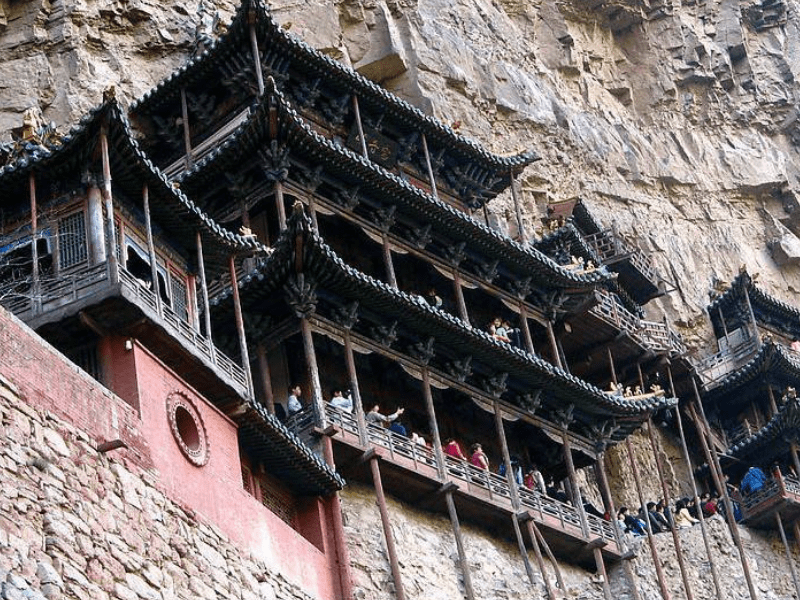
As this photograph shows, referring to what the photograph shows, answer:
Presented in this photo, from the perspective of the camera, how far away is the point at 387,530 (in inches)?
915

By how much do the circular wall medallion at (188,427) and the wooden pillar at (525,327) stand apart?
12081mm

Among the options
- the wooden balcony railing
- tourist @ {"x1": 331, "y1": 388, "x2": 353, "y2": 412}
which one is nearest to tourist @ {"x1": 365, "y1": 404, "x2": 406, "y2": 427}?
the wooden balcony railing

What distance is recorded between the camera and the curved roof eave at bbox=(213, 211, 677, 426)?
24281 millimetres

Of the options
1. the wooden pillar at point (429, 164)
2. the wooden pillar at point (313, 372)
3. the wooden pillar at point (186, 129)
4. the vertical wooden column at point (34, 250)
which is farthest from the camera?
the wooden pillar at point (429, 164)

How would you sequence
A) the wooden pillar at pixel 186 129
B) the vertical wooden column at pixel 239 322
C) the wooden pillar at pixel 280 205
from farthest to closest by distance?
the wooden pillar at pixel 186 129
the wooden pillar at pixel 280 205
the vertical wooden column at pixel 239 322

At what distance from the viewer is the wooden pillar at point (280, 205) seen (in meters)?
26.8

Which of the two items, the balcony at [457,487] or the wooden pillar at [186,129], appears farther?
the wooden pillar at [186,129]

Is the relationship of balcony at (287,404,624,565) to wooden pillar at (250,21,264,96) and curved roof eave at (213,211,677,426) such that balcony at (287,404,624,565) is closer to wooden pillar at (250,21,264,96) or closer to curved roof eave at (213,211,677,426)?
curved roof eave at (213,211,677,426)

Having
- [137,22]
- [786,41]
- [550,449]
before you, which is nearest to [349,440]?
[550,449]

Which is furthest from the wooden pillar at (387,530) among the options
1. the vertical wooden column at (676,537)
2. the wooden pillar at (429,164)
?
the wooden pillar at (429,164)

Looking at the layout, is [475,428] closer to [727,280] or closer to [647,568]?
[647,568]

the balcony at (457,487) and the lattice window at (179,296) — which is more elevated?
the lattice window at (179,296)

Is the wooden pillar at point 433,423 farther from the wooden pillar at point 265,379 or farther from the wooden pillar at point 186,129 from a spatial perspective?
the wooden pillar at point 186,129

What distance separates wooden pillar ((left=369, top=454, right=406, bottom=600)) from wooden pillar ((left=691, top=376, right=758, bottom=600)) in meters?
10.8
